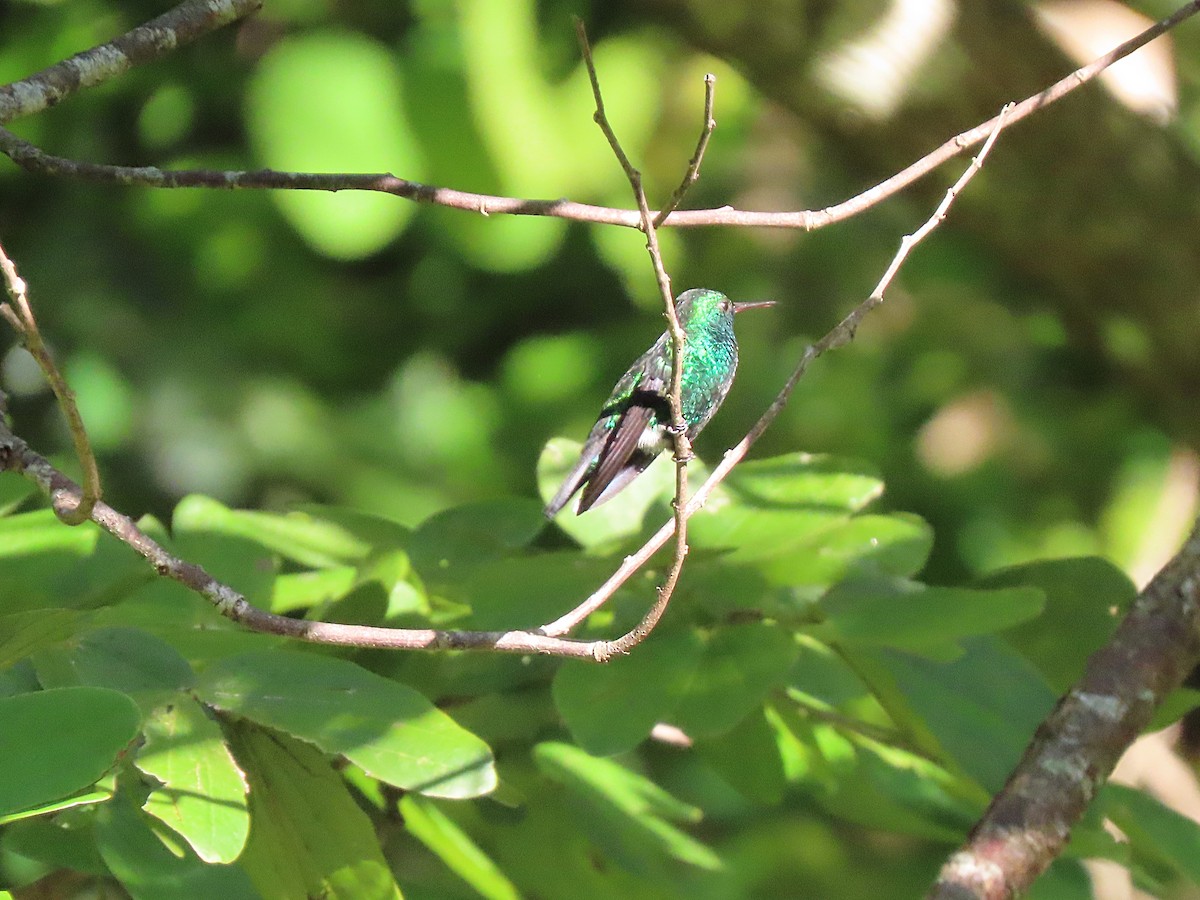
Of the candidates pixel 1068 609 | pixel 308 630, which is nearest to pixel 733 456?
pixel 308 630

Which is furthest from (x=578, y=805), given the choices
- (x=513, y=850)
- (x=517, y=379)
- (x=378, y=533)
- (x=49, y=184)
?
(x=49, y=184)

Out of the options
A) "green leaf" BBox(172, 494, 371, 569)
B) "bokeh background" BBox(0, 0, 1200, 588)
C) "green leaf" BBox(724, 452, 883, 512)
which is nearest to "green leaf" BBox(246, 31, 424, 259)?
"bokeh background" BBox(0, 0, 1200, 588)

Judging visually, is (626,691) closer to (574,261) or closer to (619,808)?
Answer: (619,808)

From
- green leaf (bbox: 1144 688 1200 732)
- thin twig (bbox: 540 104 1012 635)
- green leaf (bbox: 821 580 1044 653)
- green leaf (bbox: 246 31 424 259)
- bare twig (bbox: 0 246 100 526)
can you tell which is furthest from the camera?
green leaf (bbox: 246 31 424 259)

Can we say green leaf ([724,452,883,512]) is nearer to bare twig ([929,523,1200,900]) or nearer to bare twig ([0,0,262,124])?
bare twig ([929,523,1200,900])

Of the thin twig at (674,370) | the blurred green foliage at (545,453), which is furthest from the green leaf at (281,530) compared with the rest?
the thin twig at (674,370)

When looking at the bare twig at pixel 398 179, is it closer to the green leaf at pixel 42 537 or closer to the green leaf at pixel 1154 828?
the green leaf at pixel 42 537
